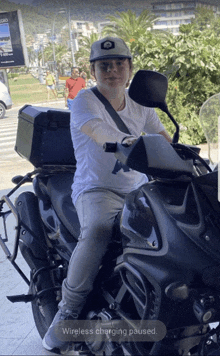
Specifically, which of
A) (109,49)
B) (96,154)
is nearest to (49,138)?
(96,154)

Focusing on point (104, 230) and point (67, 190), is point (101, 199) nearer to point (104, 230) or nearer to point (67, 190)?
point (104, 230)

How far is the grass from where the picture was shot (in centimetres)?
2588

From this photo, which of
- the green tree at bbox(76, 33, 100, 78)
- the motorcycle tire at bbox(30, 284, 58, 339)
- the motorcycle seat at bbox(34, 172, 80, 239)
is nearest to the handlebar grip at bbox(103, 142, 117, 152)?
the motorcycle seat at bbox(34, 172, 80, 239)

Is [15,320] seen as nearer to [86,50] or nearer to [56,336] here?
[56,336]

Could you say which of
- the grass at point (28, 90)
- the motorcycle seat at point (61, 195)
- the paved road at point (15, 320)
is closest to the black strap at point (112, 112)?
the motorcycle seat at point (61, 195)

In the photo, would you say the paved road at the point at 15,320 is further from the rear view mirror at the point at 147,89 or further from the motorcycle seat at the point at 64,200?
the rear view mirror at the point at 147,89

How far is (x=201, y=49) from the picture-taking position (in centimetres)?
816

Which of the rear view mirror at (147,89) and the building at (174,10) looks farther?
the building at (174,10)

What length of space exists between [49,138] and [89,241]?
36.0 inches

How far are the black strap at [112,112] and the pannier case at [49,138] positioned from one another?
57 centimetres

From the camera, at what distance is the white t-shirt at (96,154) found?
2.15 meters

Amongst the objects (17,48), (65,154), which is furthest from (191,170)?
(17,48)

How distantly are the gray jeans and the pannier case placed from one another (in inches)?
24.5

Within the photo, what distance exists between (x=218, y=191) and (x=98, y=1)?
77.1 inches
